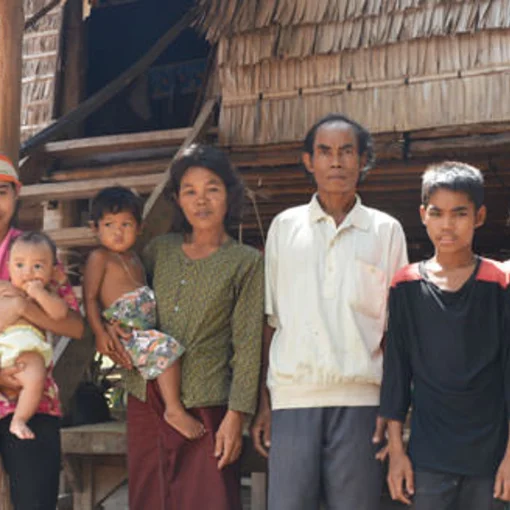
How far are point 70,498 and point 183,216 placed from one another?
354 centimetres

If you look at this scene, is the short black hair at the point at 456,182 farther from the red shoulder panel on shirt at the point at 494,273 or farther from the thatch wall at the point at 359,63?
the thatch wall at the point at 359,63

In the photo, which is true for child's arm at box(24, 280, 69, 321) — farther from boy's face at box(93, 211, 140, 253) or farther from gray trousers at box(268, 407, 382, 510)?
gray trousers at box(268, 407, 382, 510)

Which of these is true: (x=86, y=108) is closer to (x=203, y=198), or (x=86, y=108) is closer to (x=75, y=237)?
(x=75, y=237)

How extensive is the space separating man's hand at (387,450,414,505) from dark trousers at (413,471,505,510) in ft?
0.12

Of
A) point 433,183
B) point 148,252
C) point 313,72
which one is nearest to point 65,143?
point 313,72

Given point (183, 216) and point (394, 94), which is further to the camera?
point (394, 94)

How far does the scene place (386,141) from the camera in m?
5.38

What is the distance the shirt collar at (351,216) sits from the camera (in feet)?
9.73

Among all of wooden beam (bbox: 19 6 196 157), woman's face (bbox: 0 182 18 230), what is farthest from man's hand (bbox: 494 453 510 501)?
wooden beam (bbox: 19 6 196 157)

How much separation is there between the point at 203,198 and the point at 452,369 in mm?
1113

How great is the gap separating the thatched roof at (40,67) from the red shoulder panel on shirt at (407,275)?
4.34m

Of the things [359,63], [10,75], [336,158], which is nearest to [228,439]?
[336,158]

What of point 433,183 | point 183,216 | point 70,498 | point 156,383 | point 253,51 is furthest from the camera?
point 70,498

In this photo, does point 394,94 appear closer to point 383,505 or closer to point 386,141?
point 386,141
